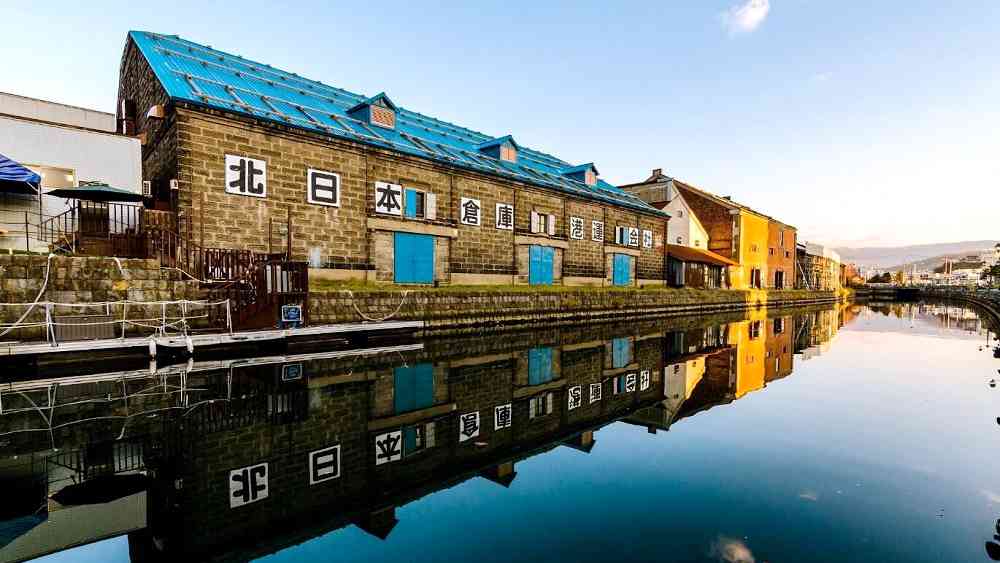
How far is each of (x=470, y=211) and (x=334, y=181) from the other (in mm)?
6594

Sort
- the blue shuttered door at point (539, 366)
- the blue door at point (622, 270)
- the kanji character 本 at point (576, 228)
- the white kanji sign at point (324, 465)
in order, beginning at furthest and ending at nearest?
the blue door at point (622, 270) → the kanji character 本 at point (576, 228) → the blue shuttered door at point (539, 366) → the white kanji sign at point (324, 465)

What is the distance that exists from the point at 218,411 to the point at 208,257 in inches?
279

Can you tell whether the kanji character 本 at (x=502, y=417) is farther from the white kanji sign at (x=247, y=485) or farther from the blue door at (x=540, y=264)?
the blue door at (x=540, y=264)

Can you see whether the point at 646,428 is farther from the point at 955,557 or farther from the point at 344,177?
the point at 344,177

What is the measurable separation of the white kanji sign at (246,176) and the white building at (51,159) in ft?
15.2

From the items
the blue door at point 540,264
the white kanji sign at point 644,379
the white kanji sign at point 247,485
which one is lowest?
the white kanji sign at point 644,379

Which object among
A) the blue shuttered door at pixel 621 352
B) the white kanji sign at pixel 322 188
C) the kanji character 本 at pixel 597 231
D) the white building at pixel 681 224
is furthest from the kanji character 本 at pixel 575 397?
the white building at pixel 681 224

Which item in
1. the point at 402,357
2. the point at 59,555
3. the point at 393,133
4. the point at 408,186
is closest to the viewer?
the point at 59,555

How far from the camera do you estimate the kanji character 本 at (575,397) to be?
25.0 ft

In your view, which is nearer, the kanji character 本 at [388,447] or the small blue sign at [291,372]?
the kanji character 本 at [388,447]

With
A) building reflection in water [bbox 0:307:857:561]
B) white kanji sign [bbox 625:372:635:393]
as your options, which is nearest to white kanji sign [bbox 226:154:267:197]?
building reflection in water [bbox 0:307:857:561]

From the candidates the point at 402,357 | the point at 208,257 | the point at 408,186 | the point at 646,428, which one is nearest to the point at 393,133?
the point at 408,186

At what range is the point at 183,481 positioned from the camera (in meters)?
4.39

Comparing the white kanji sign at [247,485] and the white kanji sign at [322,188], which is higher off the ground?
the white kanji sign at [322,188]
